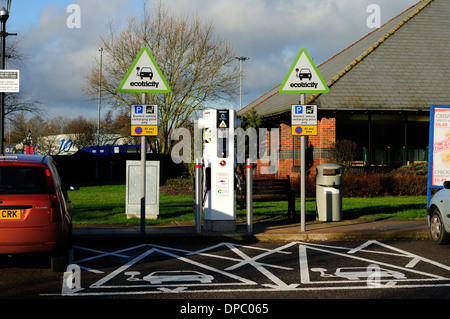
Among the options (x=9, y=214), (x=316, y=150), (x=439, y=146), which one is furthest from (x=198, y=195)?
(x=316, y=150)

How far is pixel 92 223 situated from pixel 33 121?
244 feet

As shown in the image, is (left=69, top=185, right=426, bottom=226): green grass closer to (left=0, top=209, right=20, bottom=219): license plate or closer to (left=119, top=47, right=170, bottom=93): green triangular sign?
(left=119, top=47, right=170, bottom=93): green triangular sign

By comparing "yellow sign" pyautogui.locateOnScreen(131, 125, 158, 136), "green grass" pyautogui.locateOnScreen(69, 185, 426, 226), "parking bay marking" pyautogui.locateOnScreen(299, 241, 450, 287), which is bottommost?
"parking bay marking" pyautogui.locateOnScreen(299, 241, 450, 287)

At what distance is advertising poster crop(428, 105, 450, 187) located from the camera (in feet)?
41.2

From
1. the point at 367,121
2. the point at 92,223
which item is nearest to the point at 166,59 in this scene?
the point at 367,121

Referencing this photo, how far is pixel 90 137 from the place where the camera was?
75.1 meters

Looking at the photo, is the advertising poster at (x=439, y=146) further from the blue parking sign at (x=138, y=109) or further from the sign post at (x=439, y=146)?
the blue parking sign at (x=138, y=109)

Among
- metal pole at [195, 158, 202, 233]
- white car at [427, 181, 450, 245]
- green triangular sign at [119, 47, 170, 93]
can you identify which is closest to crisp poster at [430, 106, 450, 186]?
white car at [427, 181, 450, 245]

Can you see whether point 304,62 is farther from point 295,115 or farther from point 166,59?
point 166,59

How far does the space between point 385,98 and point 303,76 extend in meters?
14.5

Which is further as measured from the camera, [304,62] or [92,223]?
[92,223]

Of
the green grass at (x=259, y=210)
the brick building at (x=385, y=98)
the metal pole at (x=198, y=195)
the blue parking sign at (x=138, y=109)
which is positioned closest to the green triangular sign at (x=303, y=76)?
the metal pole at (x=198, y=195)

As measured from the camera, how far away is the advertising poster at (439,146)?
1257cm

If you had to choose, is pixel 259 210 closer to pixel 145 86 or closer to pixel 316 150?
pixel 145 86
